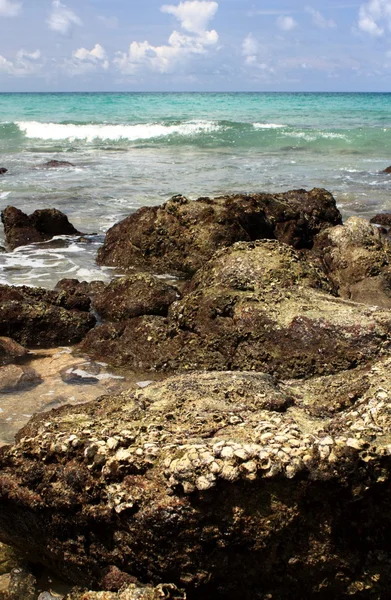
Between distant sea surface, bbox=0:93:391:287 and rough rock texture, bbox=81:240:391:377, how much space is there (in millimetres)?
3264

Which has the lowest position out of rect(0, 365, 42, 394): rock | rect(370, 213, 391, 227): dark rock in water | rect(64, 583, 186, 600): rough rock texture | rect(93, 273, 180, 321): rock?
rect(0, 365, 42, 394): rock

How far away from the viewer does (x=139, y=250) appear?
9703 millimetres

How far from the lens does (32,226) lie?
11.5 m

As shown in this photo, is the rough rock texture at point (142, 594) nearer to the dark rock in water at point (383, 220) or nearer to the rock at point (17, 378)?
the rock at point (17, 378)

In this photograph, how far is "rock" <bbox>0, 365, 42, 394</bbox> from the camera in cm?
559

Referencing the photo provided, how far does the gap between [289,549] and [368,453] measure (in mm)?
561

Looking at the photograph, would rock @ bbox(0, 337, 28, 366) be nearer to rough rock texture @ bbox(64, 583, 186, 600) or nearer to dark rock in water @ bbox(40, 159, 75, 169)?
rough rock texture @ bbox(64, 583, 186, 600)

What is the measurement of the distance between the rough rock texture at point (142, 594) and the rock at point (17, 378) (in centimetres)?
288

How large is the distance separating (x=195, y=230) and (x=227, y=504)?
663 cm

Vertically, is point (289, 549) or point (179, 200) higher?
point (179, 200)

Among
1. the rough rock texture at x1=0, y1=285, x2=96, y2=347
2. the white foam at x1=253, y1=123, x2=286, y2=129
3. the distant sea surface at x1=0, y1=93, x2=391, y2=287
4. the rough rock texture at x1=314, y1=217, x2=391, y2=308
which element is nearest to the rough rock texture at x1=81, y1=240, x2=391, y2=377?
the rough rock texture at x1=0, y1=285, x2=96, y2=347

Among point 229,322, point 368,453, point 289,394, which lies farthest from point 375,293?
point 368,453

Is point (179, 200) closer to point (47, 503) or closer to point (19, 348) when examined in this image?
point (19, 348)

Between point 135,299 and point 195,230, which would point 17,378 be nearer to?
point 135,299
